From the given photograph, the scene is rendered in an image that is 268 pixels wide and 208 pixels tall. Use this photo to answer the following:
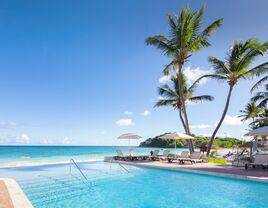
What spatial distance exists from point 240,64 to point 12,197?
15212 millimetres

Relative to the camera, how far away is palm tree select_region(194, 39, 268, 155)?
52.9 ft

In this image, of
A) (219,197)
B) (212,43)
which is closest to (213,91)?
(212,43)

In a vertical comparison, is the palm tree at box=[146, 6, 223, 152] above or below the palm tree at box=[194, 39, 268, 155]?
above

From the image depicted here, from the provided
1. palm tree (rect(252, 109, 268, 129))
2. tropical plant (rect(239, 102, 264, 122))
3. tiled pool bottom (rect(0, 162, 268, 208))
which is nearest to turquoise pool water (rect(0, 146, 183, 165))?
tiled pool bottom (rect(0, 162, 268, 208))

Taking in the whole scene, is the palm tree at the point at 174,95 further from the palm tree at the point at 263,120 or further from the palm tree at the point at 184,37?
the palm tree at the point at 263,120

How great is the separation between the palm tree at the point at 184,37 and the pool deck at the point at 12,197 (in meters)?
13.3

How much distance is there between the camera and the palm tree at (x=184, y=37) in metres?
16.8

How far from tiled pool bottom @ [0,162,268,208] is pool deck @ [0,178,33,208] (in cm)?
62

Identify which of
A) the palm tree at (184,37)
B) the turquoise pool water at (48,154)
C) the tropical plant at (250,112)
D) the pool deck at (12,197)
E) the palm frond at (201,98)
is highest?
the palm tree at (184,37)

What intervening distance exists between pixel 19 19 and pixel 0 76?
267 inches

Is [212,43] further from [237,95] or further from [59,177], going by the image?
[59,177]

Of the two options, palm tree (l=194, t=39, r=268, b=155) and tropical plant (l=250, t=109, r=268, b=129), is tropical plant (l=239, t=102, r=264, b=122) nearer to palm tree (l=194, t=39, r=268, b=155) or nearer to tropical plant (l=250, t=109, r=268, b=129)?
tropical plant (l=250, t=109, r=268, b=129)

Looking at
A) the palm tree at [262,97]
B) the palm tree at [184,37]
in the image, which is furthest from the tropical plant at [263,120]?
the palm tree at [184,37]

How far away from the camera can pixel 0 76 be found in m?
16.8
